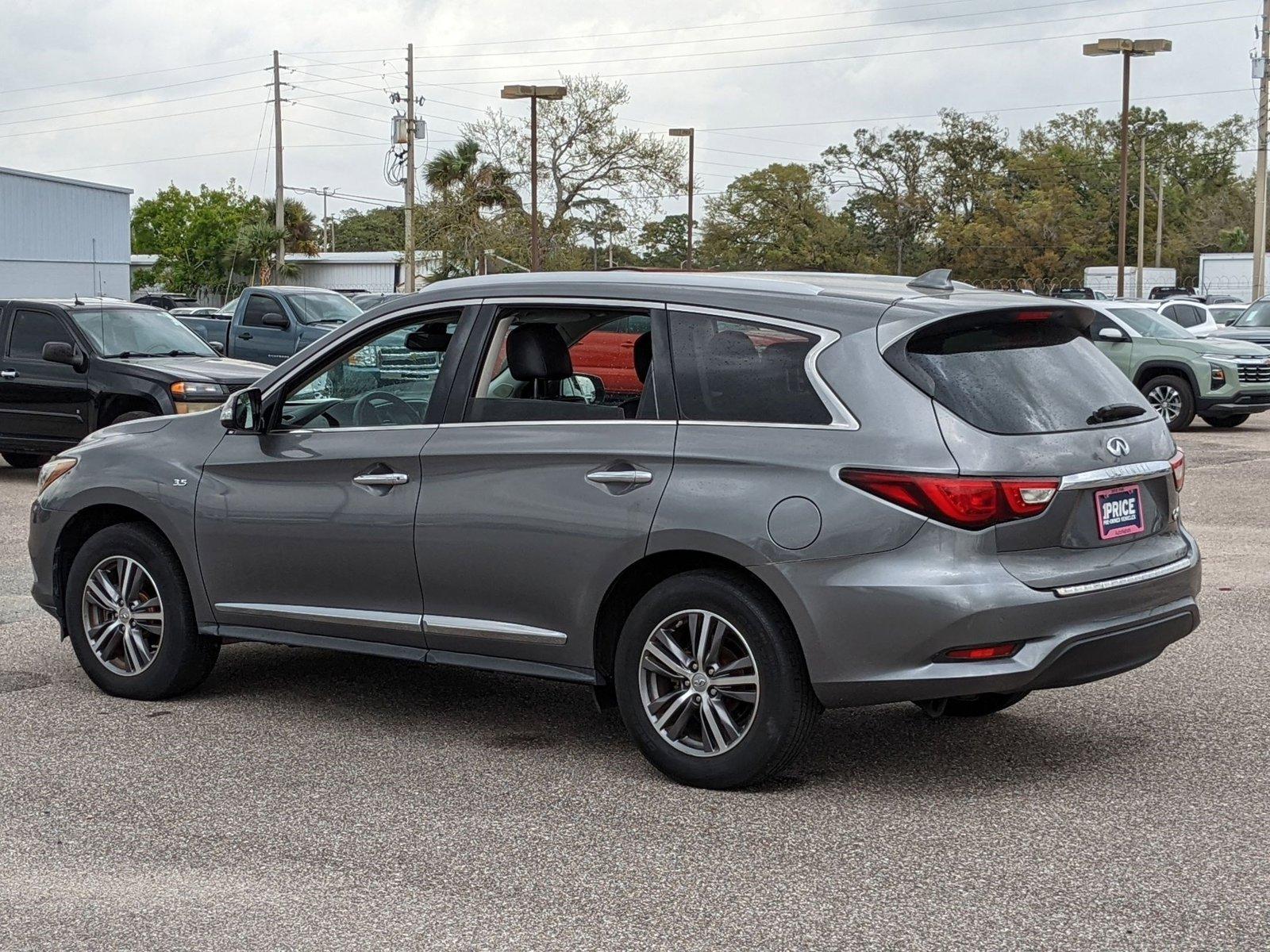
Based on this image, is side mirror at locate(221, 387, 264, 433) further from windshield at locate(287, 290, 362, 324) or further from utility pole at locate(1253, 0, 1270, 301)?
utility pole at locate(1253, 0, 1270, 301)

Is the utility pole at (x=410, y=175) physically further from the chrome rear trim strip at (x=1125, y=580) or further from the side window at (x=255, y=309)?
the chrome rear trim strip at (x=1125, y=580)

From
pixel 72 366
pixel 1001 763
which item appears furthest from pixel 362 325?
pixel 72 366

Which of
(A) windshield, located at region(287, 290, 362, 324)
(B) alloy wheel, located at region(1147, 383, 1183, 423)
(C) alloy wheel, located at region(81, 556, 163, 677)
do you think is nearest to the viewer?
(C) alloy wheel, located at region(81, 556, 163, 677)

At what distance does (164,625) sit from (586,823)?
2380mm

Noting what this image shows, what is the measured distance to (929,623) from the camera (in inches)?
191

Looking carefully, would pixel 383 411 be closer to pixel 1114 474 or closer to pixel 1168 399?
pixel 1114 474

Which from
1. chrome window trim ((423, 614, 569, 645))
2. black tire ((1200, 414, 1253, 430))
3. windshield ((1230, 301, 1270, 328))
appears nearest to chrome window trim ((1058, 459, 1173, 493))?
chrome window trim ((423, 614, 569, 645))

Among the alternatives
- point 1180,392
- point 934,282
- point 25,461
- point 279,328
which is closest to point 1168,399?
point 1180,392

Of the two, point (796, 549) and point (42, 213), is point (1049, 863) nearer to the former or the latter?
point (796, 549)

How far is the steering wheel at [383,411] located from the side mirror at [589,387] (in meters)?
0.63

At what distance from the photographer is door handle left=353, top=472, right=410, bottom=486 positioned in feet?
19.2

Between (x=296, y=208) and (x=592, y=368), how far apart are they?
2806 inches

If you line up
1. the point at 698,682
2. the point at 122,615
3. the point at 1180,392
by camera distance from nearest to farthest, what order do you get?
the point at 698,682, the point at 122,615, the point at 1180,392

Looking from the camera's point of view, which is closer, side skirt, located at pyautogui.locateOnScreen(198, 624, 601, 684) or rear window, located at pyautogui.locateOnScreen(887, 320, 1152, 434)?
rear window, located at pyautogui.locateOnScreen(887, 320, 1152, 434)
